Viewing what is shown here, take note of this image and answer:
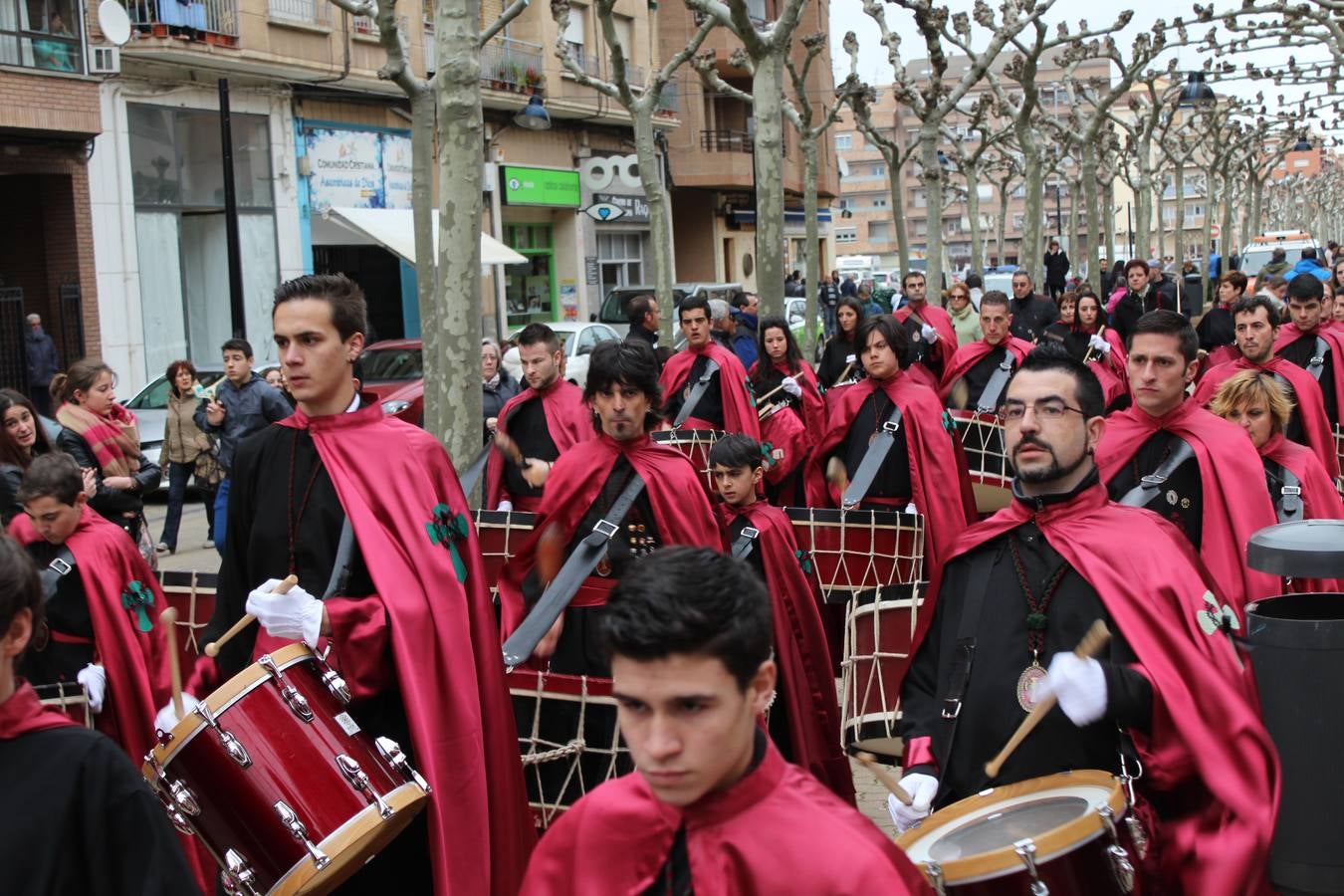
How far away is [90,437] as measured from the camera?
953cm

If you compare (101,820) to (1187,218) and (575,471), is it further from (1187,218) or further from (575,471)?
(1187,218)

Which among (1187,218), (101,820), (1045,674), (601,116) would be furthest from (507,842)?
(1187,218)

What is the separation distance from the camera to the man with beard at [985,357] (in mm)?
11547

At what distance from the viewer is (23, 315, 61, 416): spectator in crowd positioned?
21125mm

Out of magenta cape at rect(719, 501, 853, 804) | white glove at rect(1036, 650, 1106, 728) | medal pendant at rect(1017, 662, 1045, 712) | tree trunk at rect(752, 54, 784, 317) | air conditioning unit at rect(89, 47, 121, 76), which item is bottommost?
magenta cape at rect(719, 501, 853, 804)

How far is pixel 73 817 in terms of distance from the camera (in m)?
2.75

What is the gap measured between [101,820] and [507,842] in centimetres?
213

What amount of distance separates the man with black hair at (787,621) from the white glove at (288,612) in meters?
2.44

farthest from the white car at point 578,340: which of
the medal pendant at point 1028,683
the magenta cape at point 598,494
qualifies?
the medal pendant at point 1028,683

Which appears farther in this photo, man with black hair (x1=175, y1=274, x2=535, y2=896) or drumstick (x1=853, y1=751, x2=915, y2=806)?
man with black hair (x1=175, y1=274, x2=535, y2=896)

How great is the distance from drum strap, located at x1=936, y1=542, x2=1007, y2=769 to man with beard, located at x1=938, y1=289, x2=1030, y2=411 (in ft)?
24.2

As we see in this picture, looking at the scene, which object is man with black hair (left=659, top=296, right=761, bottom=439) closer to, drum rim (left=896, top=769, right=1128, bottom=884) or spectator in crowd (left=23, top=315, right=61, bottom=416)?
drum rim (left=896, top=769, right=1128, bottom=884)

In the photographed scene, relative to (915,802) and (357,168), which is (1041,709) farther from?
(357,168)

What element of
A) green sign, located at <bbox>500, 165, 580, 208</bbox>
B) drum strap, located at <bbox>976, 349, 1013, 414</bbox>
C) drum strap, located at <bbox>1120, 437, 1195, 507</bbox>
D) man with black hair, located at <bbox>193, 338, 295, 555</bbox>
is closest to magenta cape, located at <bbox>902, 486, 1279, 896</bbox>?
drum strap, located at <bbox>1120, 437, 1195, 507</bbox>
